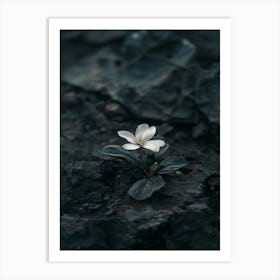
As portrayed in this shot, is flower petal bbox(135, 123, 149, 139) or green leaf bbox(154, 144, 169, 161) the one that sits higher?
flower petal bbox(135, 123, 149, 139)

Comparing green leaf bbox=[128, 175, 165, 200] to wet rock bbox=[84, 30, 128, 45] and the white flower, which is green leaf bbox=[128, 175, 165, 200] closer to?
the white flower

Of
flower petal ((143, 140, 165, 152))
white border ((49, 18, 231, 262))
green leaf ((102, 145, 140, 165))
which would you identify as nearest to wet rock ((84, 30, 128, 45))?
white border ((49, 18, 231, 262))

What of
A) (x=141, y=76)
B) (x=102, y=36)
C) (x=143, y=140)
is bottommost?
(x=143, y=140)

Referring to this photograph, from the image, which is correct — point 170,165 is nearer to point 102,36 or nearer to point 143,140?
point 143,140

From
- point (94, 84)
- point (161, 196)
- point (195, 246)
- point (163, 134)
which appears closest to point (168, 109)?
point (163, 134)

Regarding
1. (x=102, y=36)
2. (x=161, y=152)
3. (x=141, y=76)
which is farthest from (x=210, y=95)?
(x=102, y=36)
